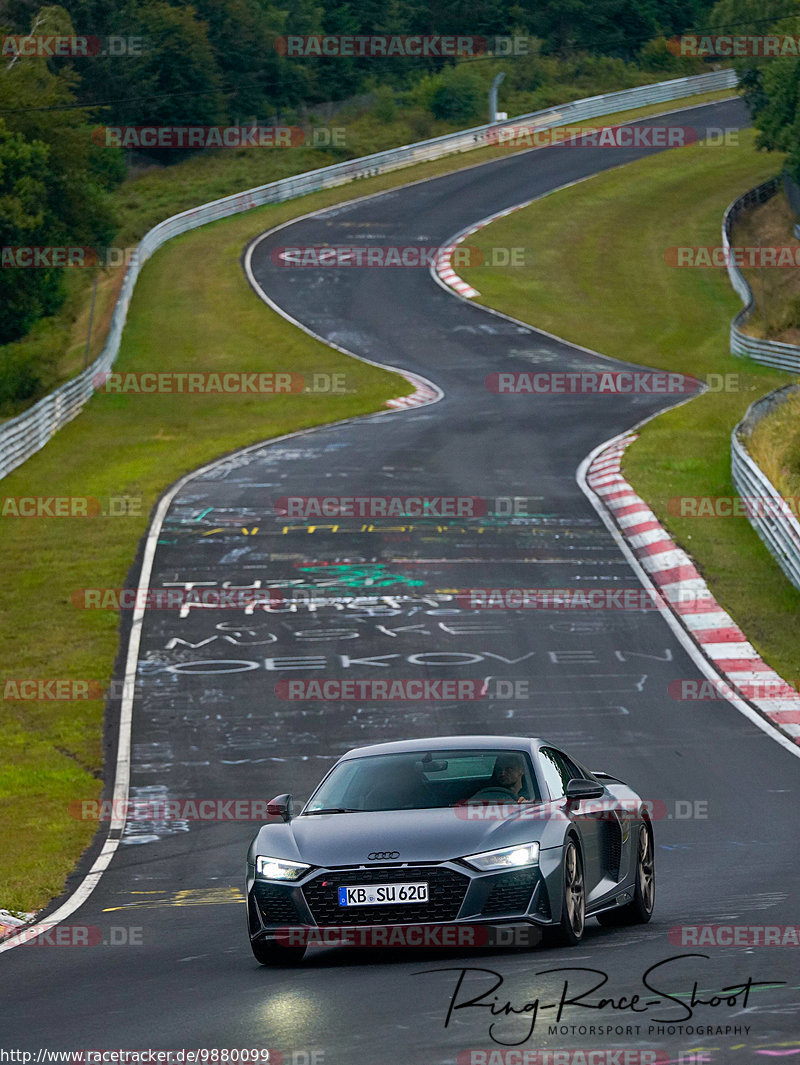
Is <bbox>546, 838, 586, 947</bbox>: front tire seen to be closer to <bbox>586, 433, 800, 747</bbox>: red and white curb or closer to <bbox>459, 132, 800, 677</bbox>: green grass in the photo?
<bbox>586, 433, 800, 747</bbox>: red and white curb

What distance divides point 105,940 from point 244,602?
13.9 meters

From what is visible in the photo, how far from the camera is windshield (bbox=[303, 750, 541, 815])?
9.73 metres

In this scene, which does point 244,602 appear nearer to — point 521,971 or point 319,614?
point 319,614

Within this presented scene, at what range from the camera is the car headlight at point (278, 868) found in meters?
9.05

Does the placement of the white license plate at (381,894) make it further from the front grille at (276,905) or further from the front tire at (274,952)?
the front tire at (274,952)

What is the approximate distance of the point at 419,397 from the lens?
43.3m

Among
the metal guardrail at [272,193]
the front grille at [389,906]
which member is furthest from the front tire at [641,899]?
the metal guardrail at [272,193]

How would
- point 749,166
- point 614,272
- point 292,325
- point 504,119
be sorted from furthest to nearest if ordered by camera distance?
point 504,119 < point 749,166 < point 614,272 < point 292,325

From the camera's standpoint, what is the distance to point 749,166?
77.1 meters

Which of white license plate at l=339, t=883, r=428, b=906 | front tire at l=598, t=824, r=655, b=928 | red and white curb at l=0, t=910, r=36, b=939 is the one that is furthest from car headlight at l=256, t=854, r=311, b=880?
red and white curb at l=0, t=910, r=36, b=939

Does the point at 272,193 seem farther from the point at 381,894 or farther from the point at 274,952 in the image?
the point at 381,894

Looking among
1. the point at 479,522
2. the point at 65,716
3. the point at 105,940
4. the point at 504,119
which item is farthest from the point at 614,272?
the point at 105,940

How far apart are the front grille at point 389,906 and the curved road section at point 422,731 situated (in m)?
0.25

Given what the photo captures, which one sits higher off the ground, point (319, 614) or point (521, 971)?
point (521, 971)
